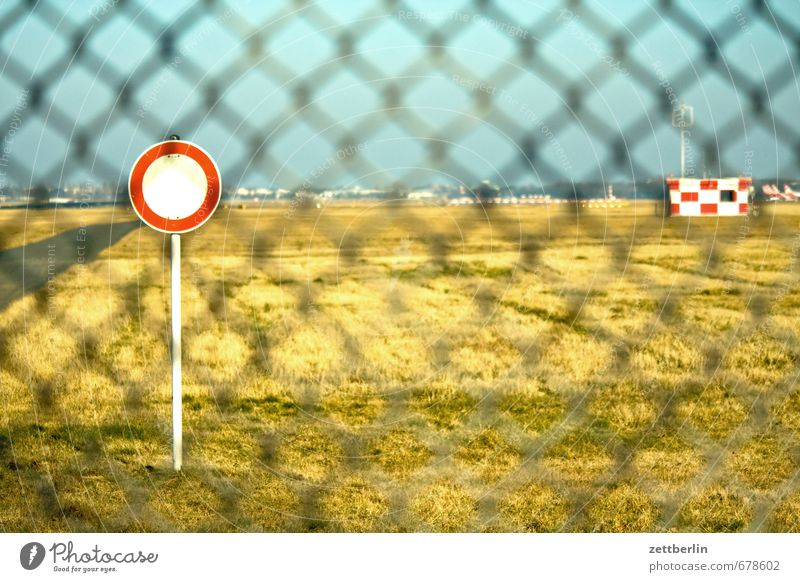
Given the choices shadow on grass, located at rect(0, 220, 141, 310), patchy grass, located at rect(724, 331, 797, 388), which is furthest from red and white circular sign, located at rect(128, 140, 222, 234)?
shadow on grass, located at rect(0, 220, 141, 310)

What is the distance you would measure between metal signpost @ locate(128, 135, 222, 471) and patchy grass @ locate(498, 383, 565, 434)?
153 cm

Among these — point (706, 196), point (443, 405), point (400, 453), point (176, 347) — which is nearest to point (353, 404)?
point (443, 405)

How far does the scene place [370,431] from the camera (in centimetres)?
380

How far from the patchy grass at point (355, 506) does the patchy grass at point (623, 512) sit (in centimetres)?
64

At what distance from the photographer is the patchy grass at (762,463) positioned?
10.6ft

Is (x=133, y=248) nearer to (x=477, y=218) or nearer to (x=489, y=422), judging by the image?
(x=477, y=218)

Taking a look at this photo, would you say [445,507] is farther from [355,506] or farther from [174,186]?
[174,186]

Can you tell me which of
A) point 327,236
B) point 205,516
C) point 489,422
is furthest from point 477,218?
point 205,516

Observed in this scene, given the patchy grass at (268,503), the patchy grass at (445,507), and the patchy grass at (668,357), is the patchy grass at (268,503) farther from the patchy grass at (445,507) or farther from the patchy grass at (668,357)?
the patchy grass at (668,357)

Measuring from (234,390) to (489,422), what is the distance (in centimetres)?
126

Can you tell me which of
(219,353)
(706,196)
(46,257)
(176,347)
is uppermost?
(706,196)

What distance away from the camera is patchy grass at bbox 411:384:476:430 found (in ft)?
13.0

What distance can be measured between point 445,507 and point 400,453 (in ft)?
1.78

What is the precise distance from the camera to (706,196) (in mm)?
8336
